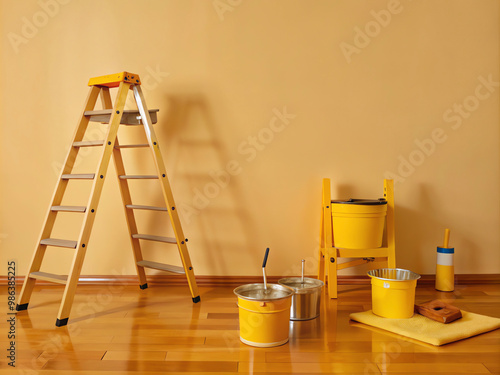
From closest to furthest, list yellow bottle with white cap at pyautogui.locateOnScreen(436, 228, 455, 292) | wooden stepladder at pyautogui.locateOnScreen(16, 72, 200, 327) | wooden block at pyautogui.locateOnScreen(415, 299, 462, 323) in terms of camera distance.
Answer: wooden block at pyautogui.locateOnScreen(415, 299, 462, 323) → wooden stepladder at pyautogui.locateOnScreen(16, 72, 200, 327) → yellow bottle with white cap at pyautogui.locateOnScreen(436, 228, 455, 292)

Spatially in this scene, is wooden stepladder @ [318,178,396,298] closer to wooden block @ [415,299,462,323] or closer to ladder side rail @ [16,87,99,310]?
wooden block @ [415,299,462,323]

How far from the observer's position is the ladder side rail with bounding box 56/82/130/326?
225 cm

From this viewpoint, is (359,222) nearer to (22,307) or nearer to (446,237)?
(446,237)

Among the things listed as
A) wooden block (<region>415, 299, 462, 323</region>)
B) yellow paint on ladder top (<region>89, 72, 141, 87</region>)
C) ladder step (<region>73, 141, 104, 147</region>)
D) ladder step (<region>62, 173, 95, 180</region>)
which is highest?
yellow paint on ladder top (<region>89, 72, 141, 87</region>)

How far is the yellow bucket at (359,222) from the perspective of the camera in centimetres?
265

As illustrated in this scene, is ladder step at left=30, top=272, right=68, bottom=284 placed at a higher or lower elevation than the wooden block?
higher

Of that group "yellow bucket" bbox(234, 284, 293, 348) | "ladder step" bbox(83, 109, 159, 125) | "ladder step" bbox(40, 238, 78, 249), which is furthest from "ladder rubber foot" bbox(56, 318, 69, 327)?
"ladder step" bbox(83, 109, 159, 125)

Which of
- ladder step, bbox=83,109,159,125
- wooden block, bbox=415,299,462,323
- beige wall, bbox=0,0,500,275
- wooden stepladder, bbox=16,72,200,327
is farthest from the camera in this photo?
beige wall, bbox=0,0,500,275

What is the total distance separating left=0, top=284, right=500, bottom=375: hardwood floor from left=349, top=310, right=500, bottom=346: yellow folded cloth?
36 mm

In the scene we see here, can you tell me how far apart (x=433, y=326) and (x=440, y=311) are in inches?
5.2

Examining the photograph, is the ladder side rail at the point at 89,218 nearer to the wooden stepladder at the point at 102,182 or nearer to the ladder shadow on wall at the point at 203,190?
the wooden stepladder at the point at 102,182

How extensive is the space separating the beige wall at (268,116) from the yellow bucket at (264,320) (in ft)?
3.57

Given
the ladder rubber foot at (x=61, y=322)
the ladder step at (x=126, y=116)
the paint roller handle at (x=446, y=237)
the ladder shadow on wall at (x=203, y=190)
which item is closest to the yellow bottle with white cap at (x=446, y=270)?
the paint roller handle at (x=446, y=237)

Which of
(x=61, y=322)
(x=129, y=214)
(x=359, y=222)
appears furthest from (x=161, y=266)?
(x=359, y=222)
